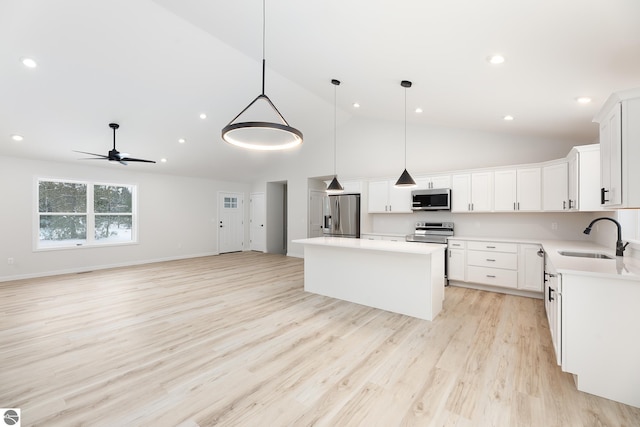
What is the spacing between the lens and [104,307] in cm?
390

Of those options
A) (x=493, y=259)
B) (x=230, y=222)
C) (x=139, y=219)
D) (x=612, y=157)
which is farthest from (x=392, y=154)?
(x=139, y=219)

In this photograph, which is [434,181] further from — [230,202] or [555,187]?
[230,202]

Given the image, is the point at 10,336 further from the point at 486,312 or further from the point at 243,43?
the point at 486,312

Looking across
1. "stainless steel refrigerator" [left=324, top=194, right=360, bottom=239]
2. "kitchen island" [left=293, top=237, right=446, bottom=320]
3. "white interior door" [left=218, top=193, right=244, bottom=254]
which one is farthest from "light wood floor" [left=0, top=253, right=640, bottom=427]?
"white interior door" [left=218, top=193, right=244, bottom=254]

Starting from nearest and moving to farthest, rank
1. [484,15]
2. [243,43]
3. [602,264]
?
[484,15], [602,264], [243,43]

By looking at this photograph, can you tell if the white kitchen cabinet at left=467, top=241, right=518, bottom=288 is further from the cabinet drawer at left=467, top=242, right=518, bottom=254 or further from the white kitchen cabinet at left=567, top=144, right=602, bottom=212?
the white kitchen cabinet at left=567, top=144, right=602, bottom=212

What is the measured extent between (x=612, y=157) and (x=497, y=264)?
295 cm

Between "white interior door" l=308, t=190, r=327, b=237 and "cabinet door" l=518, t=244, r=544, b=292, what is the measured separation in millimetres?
5101

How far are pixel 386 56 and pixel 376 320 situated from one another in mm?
3023

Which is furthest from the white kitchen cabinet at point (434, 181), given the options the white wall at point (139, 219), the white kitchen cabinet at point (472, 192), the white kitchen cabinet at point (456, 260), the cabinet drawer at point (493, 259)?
the white wall at point (139, 219)

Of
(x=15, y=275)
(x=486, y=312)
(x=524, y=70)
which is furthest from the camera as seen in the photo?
(x=15, y=275)

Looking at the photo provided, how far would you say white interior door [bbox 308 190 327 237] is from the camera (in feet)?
26.7

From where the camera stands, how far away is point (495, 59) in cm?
246

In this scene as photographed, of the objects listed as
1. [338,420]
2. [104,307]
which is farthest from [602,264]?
[104,307]
